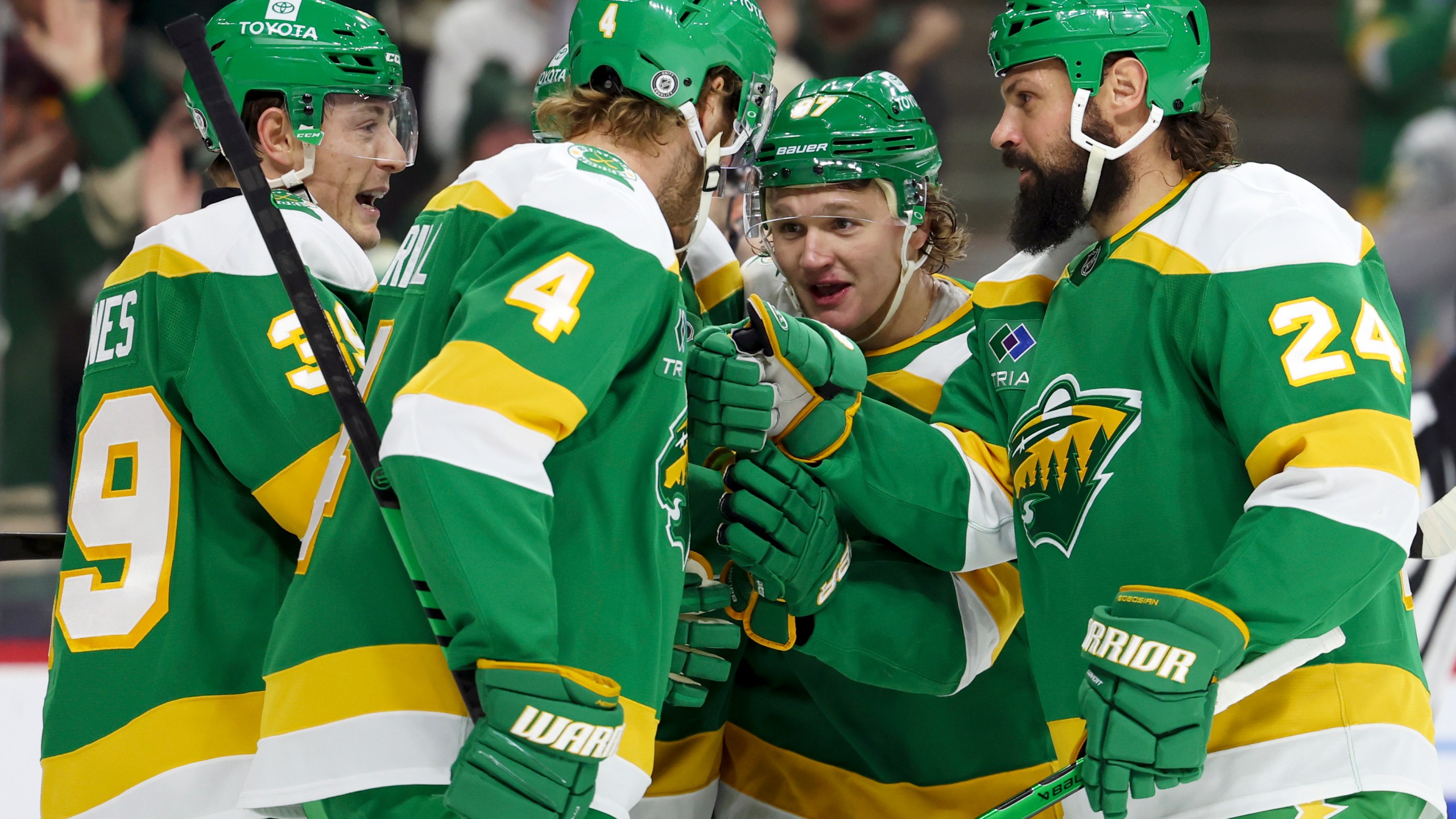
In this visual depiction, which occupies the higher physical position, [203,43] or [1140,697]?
[203,43]

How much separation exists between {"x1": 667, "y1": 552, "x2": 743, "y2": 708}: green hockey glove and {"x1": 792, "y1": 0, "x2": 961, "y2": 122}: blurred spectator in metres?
4.19

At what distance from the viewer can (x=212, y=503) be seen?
1.99 m

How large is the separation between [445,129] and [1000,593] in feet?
13.1

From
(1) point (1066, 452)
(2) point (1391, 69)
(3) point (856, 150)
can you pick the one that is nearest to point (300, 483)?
(1) point (1066, 452)

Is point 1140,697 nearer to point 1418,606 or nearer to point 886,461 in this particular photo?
point 886,461

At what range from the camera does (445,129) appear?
5.79 meters

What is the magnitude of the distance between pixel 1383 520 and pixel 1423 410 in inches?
105

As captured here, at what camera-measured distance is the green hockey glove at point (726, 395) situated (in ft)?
6.23

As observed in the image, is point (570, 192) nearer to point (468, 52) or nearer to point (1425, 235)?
point (468, 52)

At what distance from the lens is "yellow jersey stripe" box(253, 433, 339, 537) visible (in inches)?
74.9

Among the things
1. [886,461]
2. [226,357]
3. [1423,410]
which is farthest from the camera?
[1423,410]

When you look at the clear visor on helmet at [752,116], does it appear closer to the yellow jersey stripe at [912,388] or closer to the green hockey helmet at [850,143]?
the green hockey helmet at [850,143]

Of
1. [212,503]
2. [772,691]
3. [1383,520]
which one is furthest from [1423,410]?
[212,503]

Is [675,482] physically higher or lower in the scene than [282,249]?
lower
